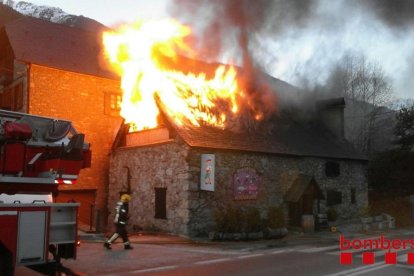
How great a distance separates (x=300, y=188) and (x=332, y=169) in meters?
4.01

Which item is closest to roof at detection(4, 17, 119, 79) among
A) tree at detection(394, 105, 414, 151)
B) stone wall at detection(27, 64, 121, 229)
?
stone wall at detection(27, 64, 121, 229)

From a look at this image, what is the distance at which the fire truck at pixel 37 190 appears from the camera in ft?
21.0

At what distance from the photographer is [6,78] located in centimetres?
2203

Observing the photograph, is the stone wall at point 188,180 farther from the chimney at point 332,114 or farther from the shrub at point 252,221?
the chimney at point 332,114

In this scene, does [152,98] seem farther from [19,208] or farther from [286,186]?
[19,208]

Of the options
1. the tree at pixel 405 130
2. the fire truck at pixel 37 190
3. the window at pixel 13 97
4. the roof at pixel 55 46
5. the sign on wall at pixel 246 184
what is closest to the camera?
the fire truck at pixel 37 190

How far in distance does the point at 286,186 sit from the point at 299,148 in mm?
2268

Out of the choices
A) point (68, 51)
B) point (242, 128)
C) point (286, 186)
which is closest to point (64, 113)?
point (68, 51)

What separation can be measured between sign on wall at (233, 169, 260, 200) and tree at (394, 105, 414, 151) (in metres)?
15.3

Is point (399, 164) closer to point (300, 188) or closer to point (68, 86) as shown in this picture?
point (300, 188)

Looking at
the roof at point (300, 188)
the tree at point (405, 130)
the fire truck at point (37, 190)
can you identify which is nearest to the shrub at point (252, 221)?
the roof at point (300, 188)

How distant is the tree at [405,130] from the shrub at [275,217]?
14.3 meters

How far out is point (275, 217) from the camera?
700 inches

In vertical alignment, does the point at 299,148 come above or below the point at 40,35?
below
